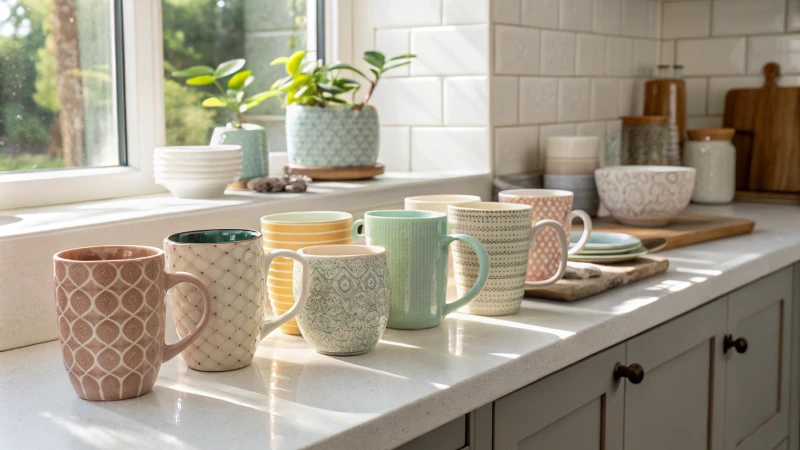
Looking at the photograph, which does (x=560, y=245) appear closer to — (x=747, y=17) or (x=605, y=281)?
(x=605, y=281)

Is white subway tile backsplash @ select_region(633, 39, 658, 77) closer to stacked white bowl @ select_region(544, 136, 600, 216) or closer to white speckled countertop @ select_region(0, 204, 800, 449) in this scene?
stacked white bowl @ select_region(544, 136, 600, 216)

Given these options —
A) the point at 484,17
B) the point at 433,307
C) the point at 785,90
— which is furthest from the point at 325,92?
the point at 785,90

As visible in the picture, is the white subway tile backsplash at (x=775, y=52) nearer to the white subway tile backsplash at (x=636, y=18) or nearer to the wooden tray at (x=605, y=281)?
the white subway tile backsplash at (x=636, y=18)

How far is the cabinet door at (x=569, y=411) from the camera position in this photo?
1026 millimetres

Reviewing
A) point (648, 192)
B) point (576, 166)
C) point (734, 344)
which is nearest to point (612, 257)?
point (734, 344)

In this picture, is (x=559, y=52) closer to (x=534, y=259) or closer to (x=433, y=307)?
(x=534, y=259)

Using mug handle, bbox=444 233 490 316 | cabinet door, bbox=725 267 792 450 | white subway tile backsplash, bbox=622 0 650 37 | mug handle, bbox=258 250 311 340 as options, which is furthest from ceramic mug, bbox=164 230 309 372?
white subway tile backsplash, bbox=622 0 650 37

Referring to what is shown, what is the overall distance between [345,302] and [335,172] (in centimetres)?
74

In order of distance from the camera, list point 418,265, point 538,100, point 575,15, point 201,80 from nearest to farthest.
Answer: point 418,265 → point 201,80 → point 538,100 → point 575,15

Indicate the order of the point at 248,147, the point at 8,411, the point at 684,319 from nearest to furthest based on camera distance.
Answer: the point at 8,411
the point at 684,319
the point at 248,147

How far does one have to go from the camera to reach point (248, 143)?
159cm

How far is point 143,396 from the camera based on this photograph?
0.88 m

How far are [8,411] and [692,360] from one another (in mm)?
1043

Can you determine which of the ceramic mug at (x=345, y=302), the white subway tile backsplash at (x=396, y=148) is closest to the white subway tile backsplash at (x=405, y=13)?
the white subway tile backsplash at (x=396, y=148)
